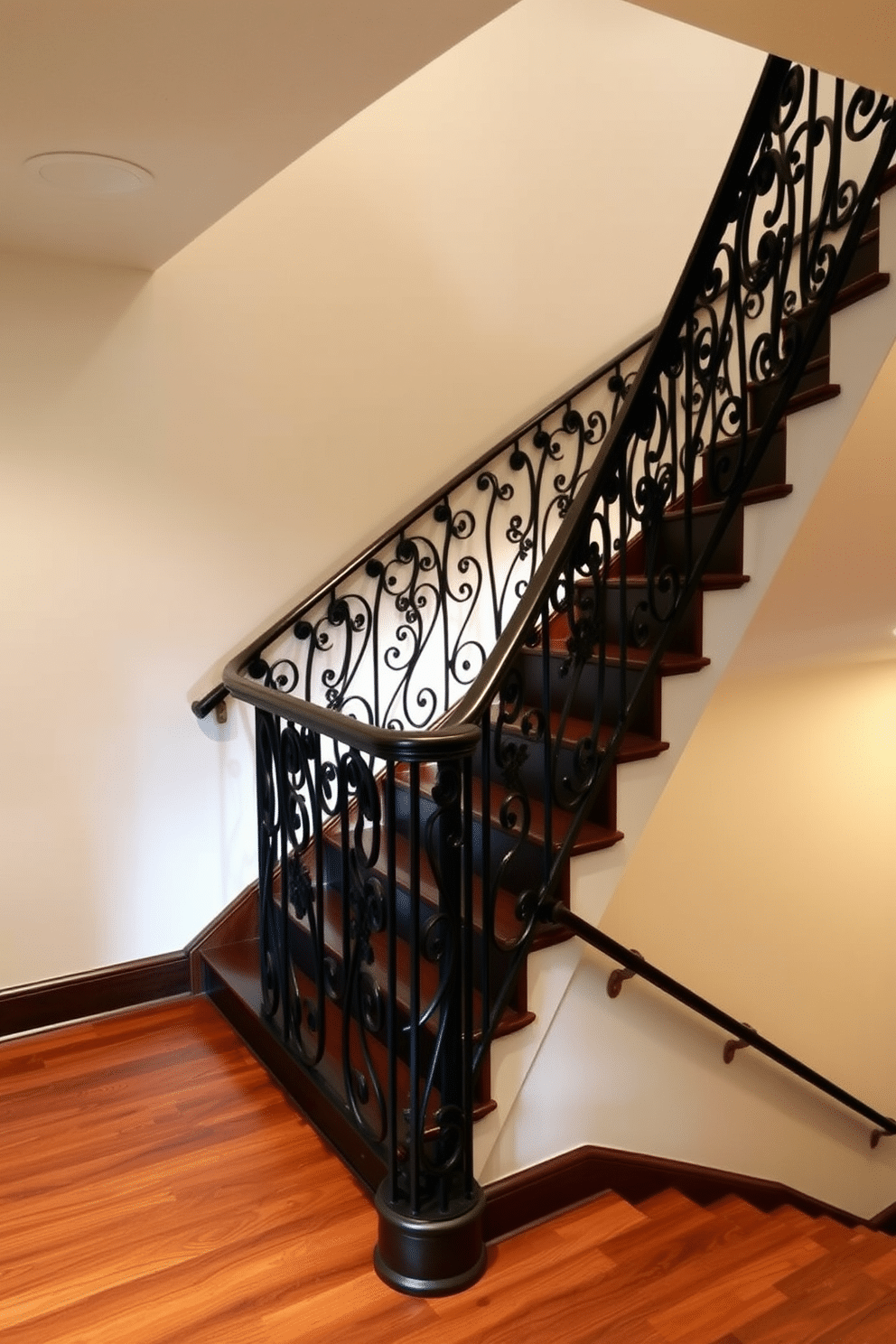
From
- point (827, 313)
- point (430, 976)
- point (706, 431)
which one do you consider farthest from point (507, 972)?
point (706, 431)

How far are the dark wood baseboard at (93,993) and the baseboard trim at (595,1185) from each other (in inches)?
61.7

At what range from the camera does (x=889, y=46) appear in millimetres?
1499

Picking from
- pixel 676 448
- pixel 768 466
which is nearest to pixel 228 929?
pixel 676 448

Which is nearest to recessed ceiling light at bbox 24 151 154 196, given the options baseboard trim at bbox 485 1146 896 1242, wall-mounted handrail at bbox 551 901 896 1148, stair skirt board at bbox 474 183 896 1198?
stair skirt board at bbox 474 183 896 1198

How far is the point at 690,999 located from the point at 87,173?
2.80 m

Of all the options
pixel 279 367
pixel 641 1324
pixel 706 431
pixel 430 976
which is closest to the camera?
pixel 641 1324

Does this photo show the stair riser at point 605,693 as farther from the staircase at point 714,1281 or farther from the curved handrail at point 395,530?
the staircase at point 714,1281

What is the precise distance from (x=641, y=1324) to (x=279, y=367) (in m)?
3.13

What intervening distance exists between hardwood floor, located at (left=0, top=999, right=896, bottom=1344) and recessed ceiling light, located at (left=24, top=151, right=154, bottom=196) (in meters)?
2.57

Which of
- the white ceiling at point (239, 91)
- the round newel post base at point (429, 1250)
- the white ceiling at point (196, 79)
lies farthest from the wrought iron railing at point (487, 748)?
the white ceiling at point (196, 79)

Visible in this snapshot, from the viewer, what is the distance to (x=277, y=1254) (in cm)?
240

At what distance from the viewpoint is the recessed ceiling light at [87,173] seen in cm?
250

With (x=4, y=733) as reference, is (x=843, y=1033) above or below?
below

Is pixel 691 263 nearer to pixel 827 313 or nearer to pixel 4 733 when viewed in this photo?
pixel 827 313
